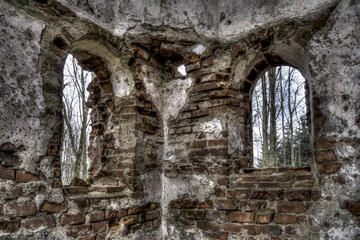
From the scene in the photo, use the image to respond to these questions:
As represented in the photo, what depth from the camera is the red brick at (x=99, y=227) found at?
244 cm

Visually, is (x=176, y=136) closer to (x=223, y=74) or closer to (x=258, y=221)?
(x=223, y=74)

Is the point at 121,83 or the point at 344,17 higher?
the point at 344,17

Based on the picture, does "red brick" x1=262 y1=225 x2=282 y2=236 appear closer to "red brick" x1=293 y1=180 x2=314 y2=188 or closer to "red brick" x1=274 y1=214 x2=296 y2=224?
"red brick" x1=274 y1=214 x2=296 y2=224

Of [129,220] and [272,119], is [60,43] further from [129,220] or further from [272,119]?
[272,119]

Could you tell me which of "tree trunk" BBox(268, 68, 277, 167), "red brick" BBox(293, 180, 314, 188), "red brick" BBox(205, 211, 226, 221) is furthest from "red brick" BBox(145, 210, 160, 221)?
"tree trunk" BBox(268, 68, 277, 167)

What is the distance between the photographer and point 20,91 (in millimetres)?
2055

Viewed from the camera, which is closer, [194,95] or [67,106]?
[194,95]

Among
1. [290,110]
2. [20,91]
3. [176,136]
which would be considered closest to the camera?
[20,91]

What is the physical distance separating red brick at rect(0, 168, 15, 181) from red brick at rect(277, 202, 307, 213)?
83.9 inches

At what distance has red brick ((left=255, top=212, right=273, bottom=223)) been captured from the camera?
101 inches

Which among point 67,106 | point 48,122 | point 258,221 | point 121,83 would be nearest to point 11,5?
point 48,122

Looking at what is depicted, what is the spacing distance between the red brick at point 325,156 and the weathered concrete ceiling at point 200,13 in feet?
4.24

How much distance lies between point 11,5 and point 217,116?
2033mm

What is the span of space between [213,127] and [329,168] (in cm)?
113
